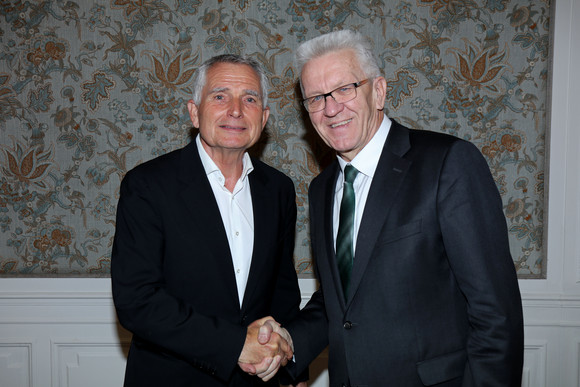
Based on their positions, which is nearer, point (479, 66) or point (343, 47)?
point (343, 47)

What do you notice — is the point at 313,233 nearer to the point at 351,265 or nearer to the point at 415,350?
the point at 351,265

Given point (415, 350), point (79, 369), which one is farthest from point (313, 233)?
point (79, 369)

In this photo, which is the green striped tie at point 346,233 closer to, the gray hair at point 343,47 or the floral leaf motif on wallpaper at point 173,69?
the gray hair at point 343,47

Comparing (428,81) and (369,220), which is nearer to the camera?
(369,220)

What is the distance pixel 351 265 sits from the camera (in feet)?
4.83

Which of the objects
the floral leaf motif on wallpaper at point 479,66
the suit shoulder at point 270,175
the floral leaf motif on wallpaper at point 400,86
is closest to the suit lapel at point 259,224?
the suit shoulder at point 270,175

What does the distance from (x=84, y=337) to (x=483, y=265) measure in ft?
6.76

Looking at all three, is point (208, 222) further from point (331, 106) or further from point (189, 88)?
point (189, 88)

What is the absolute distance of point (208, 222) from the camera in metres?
1.61

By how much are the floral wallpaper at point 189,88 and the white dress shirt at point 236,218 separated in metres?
0.63

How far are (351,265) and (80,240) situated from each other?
1.58 m

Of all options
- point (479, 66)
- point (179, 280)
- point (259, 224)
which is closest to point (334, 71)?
point (259, 224)

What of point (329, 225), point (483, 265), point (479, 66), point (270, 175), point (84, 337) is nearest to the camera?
point (483, 265)

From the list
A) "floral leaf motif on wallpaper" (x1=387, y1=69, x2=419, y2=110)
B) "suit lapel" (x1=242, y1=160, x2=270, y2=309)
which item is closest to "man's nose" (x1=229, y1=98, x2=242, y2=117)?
"suit lapel" (x1=242, y1=160, x2=270, y2=309)
